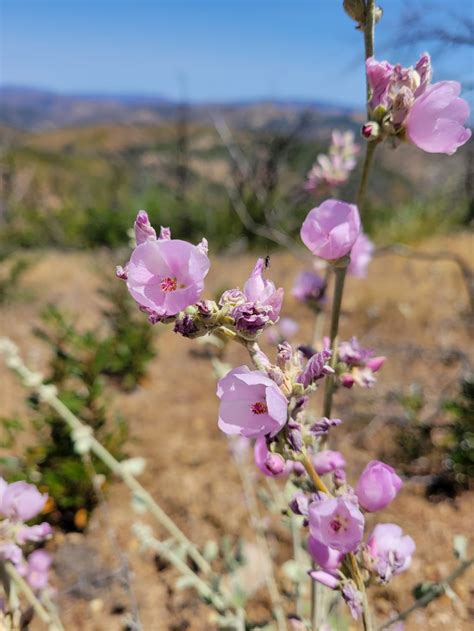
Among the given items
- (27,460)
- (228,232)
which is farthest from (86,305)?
(27,460)

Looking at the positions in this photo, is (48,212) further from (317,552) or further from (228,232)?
(317,552)

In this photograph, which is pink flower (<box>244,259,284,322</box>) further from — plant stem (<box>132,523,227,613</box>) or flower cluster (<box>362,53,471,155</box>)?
plant stem (<box>132,523,227,613</box>)

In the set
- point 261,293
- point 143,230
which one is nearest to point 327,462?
point 261,293

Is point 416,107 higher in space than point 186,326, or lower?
higher

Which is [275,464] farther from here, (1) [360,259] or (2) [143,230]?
(1) [360,259]

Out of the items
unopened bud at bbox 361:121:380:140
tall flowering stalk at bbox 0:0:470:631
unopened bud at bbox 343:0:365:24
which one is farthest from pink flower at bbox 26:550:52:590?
unopened bud at bbox 343:0:365:24

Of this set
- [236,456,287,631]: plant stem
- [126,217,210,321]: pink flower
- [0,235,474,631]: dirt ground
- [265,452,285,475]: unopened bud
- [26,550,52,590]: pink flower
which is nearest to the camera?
[126,217,210,321]: pink flower
